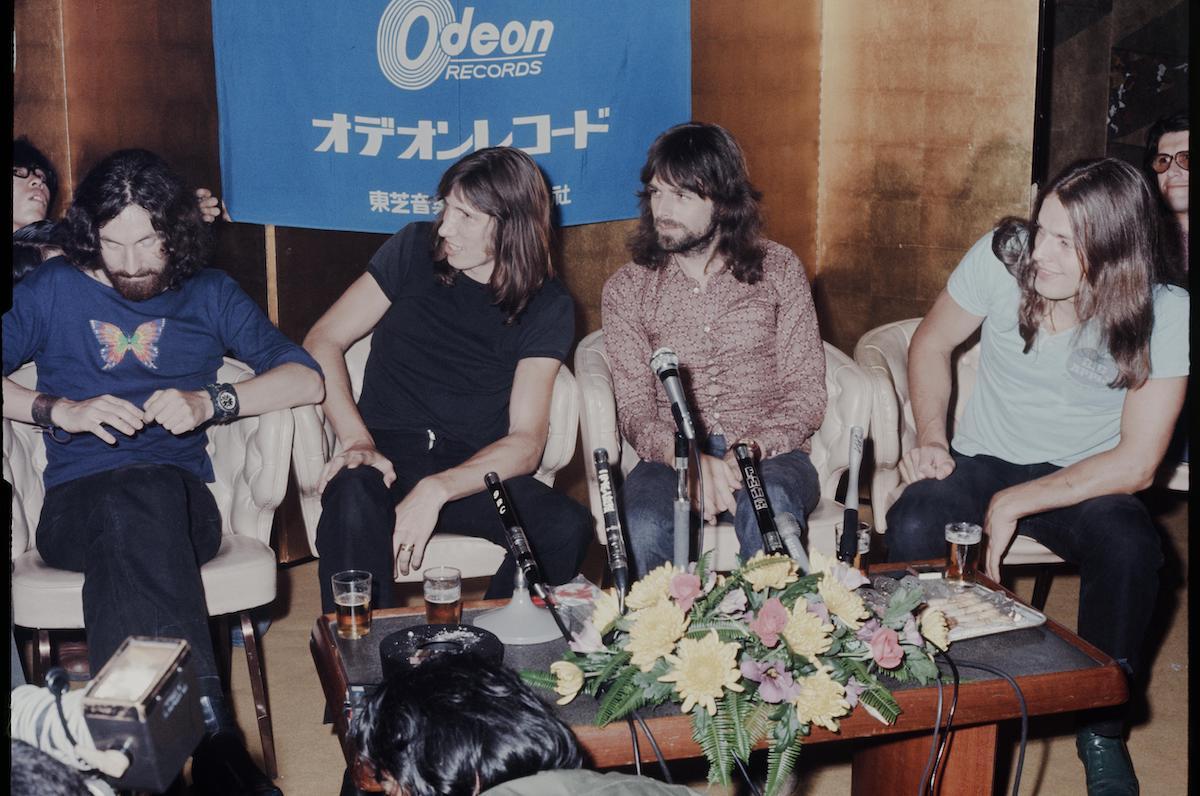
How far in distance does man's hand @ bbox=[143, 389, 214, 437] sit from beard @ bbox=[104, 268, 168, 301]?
0.24 meters

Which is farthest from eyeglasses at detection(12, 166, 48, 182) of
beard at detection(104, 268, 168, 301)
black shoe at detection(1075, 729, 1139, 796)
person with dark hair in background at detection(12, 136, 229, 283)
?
black shoe at detection(1075, 729, 1139, 796)

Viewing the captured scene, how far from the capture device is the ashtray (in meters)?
1.92

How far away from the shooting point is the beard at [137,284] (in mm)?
2709

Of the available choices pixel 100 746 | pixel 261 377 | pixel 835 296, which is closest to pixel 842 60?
pixel 835 296

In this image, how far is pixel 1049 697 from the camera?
77.7 inches

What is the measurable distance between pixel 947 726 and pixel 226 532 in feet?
5.48

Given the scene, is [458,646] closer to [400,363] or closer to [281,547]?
[400,363]

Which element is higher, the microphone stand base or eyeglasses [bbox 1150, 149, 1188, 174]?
eyeglasses [bbox 1150, 149, 1188, 174]

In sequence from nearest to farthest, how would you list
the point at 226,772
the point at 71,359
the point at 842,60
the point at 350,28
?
the point at 226,772, the point at 71,359, the point at 350,28, the point at 842,60

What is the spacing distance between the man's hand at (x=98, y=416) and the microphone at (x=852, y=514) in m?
1.45

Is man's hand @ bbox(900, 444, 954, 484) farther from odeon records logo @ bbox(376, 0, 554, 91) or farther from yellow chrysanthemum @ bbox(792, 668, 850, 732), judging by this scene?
odeon records logo @ bbox(376, 0, 554, 91)

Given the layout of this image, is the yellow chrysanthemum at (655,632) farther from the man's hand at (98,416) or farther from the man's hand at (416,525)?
the man's hand at (98,416)

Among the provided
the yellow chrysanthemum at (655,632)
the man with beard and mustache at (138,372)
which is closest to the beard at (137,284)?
the man with beard and mustache at (138,372)

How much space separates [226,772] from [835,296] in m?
2.89
